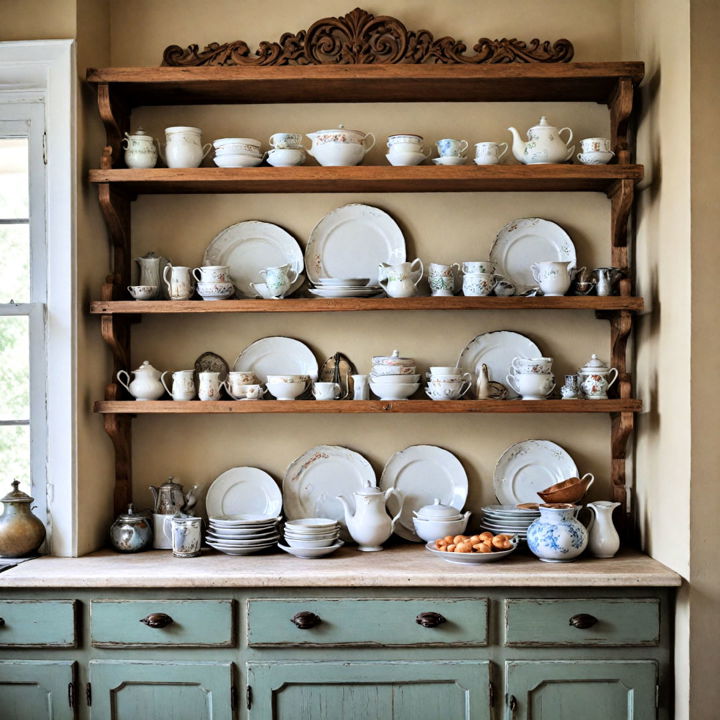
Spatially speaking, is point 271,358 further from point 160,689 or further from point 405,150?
point 160,689

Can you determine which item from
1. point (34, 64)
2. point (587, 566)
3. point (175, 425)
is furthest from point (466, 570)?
point (34, 64)

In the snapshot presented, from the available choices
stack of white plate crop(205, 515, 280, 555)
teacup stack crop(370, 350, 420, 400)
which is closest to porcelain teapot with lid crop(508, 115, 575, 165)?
teacup stack crop(370, 350, 420, 400)

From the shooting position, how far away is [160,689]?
2.56m

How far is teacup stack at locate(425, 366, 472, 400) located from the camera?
9.40 ft

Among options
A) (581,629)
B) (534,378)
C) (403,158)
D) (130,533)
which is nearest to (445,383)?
(534,378)

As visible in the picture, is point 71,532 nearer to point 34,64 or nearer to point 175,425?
point 175,425

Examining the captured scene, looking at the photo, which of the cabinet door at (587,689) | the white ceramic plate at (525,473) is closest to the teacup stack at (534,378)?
the white ceramic plate at (525,473)

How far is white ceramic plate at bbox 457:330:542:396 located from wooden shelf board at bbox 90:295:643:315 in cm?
25

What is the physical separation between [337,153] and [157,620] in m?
1.56

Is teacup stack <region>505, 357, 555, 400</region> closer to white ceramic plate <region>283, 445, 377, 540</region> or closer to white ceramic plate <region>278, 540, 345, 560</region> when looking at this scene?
white ceramic plate <region>283, 445, 377, 540</region>

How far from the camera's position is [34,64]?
113 inches

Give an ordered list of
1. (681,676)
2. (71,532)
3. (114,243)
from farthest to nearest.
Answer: (114,243) → (71,532) → (681,676)

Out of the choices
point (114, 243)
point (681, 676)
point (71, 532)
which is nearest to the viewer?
point (681, 676)

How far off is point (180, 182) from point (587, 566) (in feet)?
5.83
